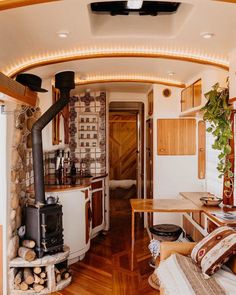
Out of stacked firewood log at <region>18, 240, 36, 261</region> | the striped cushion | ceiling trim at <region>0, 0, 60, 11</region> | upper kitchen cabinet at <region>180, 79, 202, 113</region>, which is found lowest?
stacked firewood log at <region>18, 240, 36, 261</region>

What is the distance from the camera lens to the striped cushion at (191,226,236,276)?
95.4 inches

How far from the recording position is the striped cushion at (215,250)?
242 centimetres

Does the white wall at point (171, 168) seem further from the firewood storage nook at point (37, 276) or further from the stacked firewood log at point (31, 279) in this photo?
the stacked firewood log at point (31, 279)

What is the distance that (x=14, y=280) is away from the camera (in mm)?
3361

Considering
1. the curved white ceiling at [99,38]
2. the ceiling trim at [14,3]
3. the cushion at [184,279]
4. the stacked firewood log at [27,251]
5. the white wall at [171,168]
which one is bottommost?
the stacked firewood log at [27,251]

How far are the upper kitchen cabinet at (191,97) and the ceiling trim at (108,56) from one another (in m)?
0.81

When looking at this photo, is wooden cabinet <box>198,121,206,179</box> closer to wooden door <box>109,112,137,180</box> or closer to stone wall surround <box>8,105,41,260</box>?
stone wall surround <box>8,105,41,260</box>

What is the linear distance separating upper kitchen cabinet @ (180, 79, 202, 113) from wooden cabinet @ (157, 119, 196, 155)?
0.29 m

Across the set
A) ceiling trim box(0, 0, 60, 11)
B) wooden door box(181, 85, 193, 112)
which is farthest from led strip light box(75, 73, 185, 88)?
ceiling trim box(0, 0, 60, 11)

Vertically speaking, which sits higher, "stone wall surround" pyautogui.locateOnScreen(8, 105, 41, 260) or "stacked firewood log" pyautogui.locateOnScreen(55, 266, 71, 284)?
"stone wall surround" pyautogui.locateOnScreen(8, 105, 41, 260)

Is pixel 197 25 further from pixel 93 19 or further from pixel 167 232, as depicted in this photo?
pixel 167 232

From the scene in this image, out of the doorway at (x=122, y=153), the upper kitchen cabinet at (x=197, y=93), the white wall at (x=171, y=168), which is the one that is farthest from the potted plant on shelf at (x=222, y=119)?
the doorway at (x=122, y=153)

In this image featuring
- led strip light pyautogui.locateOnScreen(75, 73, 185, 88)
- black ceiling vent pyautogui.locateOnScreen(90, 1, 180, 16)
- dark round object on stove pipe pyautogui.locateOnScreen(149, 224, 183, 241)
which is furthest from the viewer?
led strip light pyautogui.locateOnScreen(75, 73, 185, 88)

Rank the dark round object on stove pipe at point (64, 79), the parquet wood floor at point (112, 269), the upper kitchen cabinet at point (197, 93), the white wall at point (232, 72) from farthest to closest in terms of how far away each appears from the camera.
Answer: the upper kitchen cabinet at point (197, 93) < the dark round object on stove pipe at point (64, 79) < the parquet wood floor at point (112, 269) < the white wall at point (232, 72)
